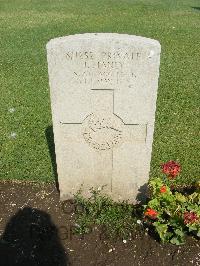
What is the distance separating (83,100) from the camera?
373 cm

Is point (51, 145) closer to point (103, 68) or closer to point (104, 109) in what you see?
point (104, 109)

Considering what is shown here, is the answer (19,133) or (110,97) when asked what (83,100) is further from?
(19,133)

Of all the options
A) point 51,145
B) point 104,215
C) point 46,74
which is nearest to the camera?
point 104,215

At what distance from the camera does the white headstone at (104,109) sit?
3.46 metres

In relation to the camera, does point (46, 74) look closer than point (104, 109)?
No

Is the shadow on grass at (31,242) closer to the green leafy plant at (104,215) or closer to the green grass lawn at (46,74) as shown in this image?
the green leafy plant at (104,215)

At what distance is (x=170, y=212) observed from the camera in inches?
153

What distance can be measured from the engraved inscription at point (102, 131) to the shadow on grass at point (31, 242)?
42.9 inches

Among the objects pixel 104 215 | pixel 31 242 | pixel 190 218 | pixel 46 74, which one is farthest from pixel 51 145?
pixel 46 74

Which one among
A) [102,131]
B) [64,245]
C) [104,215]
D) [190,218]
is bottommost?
[64,245]

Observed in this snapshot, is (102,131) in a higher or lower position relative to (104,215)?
higher

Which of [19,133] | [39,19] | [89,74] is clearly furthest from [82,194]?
[39,19]

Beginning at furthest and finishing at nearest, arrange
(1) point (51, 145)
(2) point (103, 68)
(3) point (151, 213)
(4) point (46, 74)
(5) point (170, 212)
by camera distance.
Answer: (4) point (46, 74), (1) point (51, 145), (5) point (170, 212), (3) point (151, 213), (2) point (103, 68)

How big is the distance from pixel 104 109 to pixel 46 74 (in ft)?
17.5
